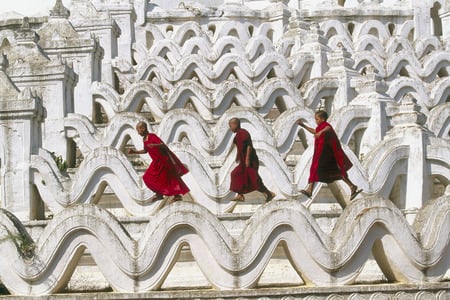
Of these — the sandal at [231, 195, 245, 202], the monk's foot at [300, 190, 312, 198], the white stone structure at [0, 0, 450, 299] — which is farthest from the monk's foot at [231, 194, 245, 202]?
the monk's foot at [300, 190, 312, 198]

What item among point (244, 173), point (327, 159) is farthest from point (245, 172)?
point (327, 159)

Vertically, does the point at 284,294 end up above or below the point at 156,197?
below

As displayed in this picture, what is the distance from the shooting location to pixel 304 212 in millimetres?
12945

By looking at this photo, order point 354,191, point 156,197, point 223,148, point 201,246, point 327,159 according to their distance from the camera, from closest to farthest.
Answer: point 201,246
point 327,159
point 354,191
point 156,197
point 223,148

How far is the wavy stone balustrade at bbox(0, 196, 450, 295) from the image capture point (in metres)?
12.7

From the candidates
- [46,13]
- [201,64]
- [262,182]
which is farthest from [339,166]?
[46,13]

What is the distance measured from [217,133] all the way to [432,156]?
3016mm

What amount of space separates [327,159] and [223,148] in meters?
3.14

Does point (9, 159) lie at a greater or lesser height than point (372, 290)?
greater

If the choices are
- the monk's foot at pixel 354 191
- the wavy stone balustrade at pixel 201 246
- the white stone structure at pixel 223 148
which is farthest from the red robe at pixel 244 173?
the wavy stone balustrade at pixel 201 246

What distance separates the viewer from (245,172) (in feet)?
52.0

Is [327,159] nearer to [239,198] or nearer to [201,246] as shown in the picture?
[239,198]

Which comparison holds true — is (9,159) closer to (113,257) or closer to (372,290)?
(113,257)

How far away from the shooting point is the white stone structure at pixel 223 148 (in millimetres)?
12797
